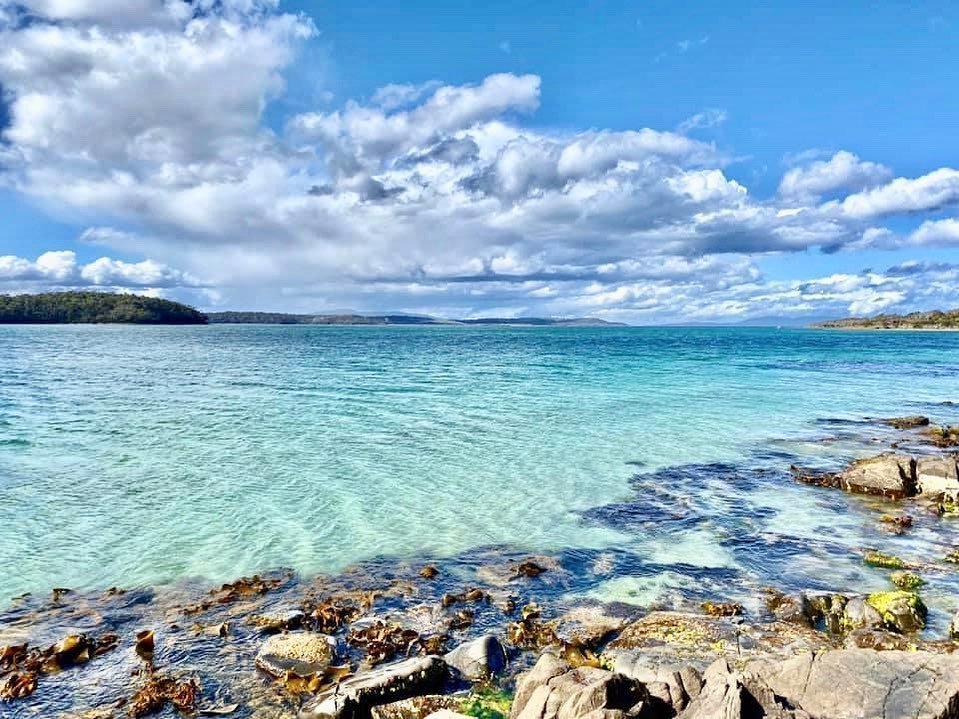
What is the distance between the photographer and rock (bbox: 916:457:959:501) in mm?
19109

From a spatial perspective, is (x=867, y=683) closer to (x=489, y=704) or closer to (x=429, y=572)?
(x=489, y=704)

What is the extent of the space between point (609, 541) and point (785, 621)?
17.3 ft

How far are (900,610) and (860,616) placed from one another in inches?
32.4

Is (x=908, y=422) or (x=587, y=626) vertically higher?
(x=908, y=422)

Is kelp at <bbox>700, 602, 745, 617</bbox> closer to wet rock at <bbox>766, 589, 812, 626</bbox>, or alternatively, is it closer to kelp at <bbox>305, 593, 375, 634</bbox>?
wet rock at <bbox>766, 589, 812, 626</bbox>

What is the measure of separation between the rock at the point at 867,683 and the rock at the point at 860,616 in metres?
3.67

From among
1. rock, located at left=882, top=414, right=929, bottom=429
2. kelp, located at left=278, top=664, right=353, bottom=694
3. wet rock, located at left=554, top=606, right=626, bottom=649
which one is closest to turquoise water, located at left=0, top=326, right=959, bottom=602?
wet rock, located at left=554, top=606, right=626, bottom=649

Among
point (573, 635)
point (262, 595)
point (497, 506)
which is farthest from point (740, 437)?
point (262, 595)

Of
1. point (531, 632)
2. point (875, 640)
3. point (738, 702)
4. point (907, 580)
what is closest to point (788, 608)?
point (875, 640)

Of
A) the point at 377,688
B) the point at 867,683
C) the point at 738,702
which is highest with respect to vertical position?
the point at 738,702

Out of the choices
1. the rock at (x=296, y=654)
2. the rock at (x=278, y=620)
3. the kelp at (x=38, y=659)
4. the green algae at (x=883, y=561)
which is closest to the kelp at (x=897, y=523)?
the green algae at (x=883, y=561)

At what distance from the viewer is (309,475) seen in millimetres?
22812

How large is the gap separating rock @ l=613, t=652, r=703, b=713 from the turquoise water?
3.72 m

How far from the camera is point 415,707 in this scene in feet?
29.1
